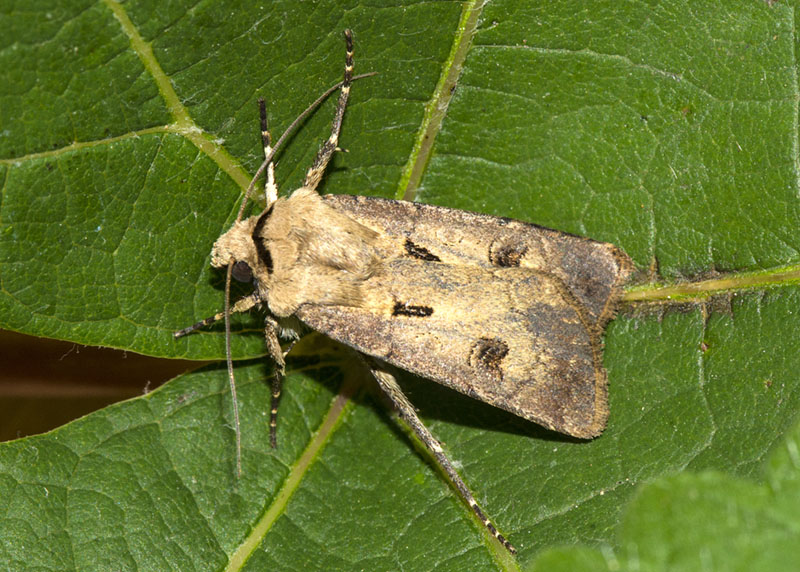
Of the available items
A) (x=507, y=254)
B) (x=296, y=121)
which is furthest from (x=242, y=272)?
(x=507, y=254)

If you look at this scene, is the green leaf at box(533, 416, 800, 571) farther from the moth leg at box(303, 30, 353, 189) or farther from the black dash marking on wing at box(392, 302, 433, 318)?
the moth leg at box(303, 30, 353, 189)

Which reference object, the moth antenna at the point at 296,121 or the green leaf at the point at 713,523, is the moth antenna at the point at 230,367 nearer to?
the moth antenna at the point at 296,121

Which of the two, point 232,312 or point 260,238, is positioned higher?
point 260,238

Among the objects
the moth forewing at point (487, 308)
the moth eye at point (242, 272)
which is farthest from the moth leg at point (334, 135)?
the moth eye at point (242, 272)

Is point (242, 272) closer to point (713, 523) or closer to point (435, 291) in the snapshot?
point (435, 291)

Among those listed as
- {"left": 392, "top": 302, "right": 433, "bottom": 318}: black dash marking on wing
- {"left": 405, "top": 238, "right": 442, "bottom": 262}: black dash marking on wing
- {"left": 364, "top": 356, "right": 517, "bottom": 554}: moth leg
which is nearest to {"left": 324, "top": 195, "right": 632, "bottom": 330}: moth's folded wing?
{"left": 405, "top": 238, "right": 442, "bottom": 262}: black dash marking on wing

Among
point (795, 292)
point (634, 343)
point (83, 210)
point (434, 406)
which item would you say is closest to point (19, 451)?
point (83, 210)

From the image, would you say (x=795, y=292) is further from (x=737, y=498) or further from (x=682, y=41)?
(x=737, y=498)
